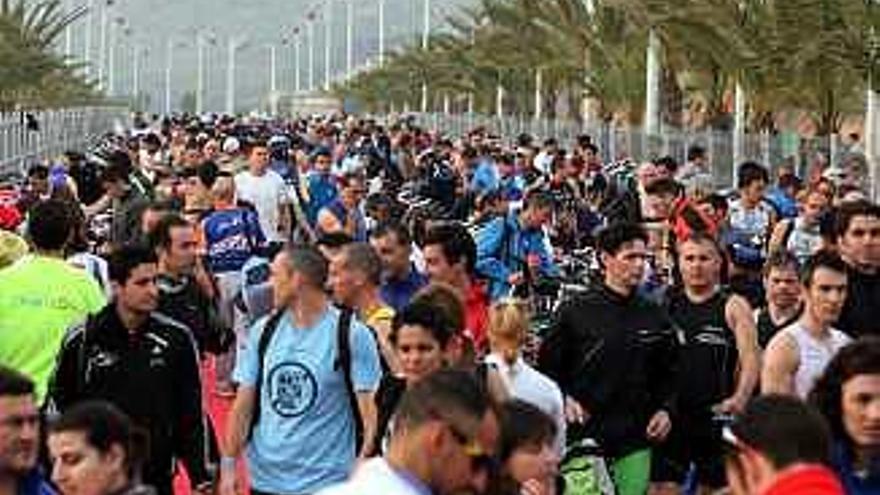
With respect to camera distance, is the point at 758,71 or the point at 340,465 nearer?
the point at 340,465

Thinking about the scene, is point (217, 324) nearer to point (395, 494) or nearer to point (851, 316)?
point (851, 316)

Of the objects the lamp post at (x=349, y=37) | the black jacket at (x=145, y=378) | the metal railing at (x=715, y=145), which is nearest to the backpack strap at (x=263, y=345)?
the black jacket at (x=145, y=378)

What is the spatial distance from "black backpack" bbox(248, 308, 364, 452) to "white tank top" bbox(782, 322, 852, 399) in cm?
158

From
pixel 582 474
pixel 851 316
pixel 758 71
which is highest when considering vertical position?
pixel 758 71

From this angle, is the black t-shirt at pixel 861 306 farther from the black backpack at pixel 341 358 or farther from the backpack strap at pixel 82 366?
the backpack strap at pixel 82 366

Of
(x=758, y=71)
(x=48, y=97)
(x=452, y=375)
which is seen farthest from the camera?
(x=48, y=97)

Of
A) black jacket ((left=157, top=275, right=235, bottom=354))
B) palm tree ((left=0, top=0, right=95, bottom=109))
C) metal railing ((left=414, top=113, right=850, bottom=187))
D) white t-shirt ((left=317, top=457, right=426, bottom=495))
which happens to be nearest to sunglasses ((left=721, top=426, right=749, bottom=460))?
white t-shirt ((left=317, top=457, right=426, bottom=495))

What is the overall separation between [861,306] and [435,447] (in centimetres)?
475

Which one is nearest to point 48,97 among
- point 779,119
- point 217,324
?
point 779,119

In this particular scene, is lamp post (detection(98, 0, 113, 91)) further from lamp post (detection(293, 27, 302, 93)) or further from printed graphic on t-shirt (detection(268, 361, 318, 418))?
printed graphic on t-shirt (detection(268, 361, 318, 418))

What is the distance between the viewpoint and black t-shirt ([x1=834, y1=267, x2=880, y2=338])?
860 centimetres

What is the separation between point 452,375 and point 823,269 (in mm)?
3635

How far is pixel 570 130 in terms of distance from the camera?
49.0m

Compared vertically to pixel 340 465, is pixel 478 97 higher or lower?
higher
